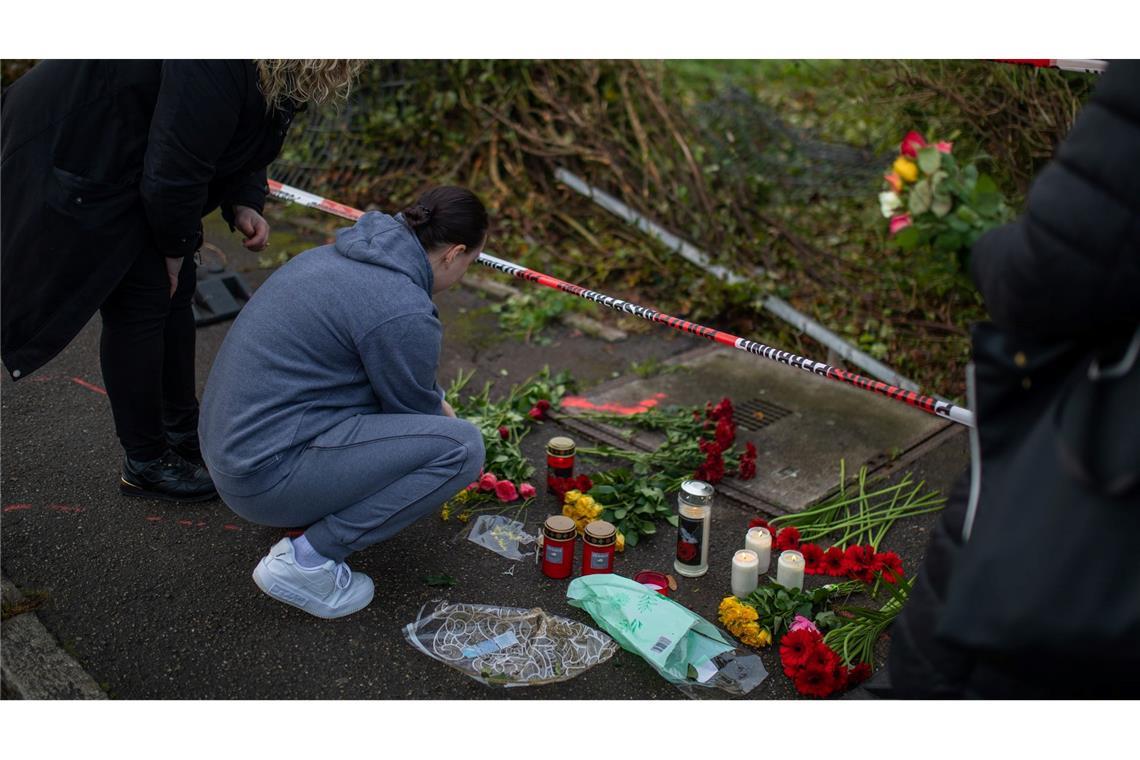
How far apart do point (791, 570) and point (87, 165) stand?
2.57 m

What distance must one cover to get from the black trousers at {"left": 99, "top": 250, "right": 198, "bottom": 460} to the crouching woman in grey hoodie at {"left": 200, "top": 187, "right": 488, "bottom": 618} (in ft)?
1.81

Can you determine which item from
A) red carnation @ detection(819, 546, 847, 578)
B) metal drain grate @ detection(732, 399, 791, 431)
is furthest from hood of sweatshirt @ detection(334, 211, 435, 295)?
metal drain grate @ detection(732, 399, 791, 431)

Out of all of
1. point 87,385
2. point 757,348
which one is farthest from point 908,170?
point 87,385

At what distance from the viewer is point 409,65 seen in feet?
24.5

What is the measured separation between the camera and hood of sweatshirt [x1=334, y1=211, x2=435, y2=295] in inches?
117

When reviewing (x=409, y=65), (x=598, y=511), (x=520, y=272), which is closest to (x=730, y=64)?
(x=409, y=65)

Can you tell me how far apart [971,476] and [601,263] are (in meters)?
4.57

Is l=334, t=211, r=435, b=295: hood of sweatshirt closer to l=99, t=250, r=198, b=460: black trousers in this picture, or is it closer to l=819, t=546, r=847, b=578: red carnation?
l=99, t=250, r=198, b=460: black trousers

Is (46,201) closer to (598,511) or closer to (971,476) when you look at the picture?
(598,511)

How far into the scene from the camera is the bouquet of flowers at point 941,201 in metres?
4.11

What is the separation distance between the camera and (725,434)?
14.0ft

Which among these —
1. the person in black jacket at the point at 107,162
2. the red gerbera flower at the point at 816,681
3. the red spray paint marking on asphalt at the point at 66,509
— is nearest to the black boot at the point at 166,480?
the red spray paint marking on asphalt at the point at 66,509

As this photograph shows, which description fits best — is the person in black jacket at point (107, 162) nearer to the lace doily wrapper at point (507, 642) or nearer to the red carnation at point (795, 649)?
the lace doily wrapper at point (507, 642)

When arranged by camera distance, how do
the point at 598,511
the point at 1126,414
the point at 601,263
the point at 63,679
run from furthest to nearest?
the point at 601,263 < the point at 598,511 < the point at 63,679 < the point at 1126,414
